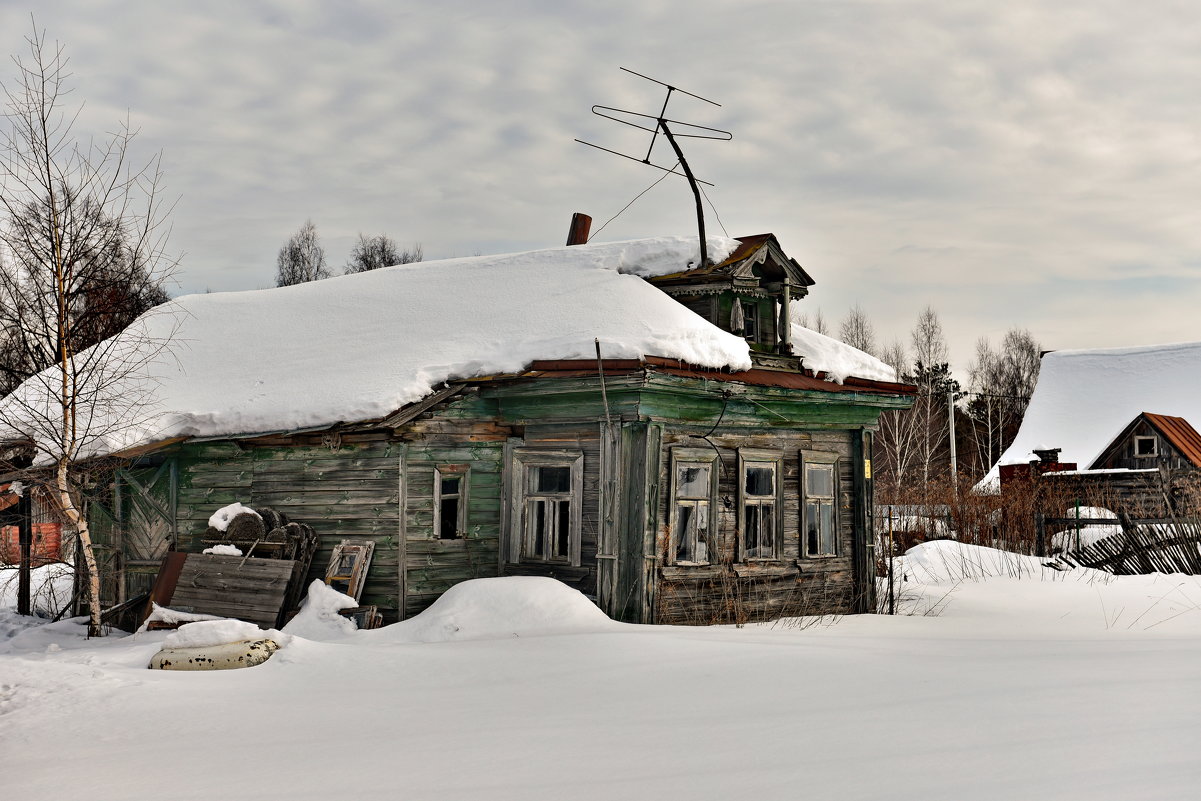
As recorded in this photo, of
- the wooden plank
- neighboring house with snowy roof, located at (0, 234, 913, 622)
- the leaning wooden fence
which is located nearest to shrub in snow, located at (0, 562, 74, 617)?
neighboring house with snowy roof, located at (0, 234, 913, 622)

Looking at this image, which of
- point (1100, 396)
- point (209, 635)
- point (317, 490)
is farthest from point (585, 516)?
point (1100, 396)

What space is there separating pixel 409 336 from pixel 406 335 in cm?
10

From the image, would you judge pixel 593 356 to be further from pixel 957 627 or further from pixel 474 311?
pixel 957 627

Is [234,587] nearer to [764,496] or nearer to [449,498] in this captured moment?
[449,498]

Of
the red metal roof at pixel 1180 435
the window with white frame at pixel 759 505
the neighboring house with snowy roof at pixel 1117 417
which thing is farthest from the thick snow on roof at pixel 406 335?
the red metal roof at pixel 1180 435

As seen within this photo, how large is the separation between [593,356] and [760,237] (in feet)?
12.6

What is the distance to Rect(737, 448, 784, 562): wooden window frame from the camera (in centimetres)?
1273

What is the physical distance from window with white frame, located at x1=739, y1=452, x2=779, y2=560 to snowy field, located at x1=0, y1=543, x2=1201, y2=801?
2162mm

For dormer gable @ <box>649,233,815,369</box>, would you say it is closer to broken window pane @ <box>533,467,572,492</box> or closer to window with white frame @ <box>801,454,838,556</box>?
window with white frame @ <box>801,454,838,556</box>

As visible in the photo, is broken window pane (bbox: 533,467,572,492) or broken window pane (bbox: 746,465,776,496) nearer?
broken window pane (bbox: 533,467,572,492)

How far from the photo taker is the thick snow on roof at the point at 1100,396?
34.4 meters

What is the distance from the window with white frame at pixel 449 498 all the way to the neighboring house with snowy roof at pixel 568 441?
1.4 inches

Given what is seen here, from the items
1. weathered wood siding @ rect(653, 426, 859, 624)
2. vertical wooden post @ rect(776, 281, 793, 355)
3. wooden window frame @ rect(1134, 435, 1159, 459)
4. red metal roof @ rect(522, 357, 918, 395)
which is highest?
vertical wooden post @ rect(776, 281, 793, 355)

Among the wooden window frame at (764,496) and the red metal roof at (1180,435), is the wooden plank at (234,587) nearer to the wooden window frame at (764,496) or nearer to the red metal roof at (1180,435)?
the wooden window frame at (764,496)
